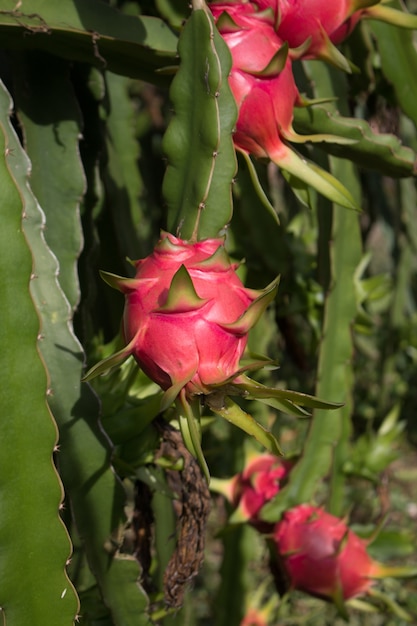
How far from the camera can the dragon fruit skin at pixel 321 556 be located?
1332mm

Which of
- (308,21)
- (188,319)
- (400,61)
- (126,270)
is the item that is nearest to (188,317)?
(188,319)

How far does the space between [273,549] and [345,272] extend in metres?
0.50

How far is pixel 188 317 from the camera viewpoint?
76cm

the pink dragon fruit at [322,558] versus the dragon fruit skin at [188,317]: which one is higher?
the dragon fruit skin at [188,317]

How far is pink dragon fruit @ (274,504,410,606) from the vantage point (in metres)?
1.33

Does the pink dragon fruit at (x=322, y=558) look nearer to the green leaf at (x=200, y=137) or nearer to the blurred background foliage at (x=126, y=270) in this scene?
the blurred background foliage at (x=126, y=270)

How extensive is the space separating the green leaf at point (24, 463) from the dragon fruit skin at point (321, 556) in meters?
0.57

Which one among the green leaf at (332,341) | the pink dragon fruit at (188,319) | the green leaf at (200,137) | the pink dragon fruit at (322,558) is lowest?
the pink dragon fruit at (322,558)

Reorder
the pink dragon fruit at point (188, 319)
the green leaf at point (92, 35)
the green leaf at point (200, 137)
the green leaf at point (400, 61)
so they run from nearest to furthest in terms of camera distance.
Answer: the pink dragon fruit at point (188, 319)
the green leaf at point (200, 137)
the green leaf at point (92, 35)
the green leaf at point (400, 61)

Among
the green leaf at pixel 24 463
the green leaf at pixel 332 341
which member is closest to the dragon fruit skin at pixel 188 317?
the green leaf at pixel 24 463

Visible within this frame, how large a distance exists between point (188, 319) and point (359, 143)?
0.46 m

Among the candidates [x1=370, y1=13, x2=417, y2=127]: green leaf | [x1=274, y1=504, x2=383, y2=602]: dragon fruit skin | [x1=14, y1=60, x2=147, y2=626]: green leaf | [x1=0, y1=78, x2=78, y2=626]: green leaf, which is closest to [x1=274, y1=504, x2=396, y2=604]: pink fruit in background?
[x1=274, y1=504, x2=383, y2=602]: dragon fruit skin

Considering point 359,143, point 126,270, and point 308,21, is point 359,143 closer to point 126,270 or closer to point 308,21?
point 308,21

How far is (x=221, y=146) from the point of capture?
0.88 metres
